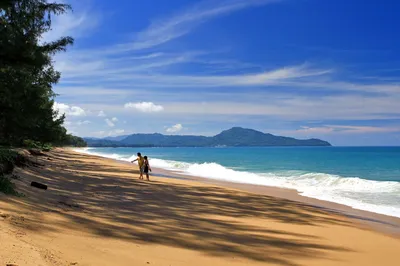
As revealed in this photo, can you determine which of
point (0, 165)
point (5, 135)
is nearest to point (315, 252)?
point (0, 165)

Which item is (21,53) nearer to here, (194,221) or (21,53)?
(21,53)

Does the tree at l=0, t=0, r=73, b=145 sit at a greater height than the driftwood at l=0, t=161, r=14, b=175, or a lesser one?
greater

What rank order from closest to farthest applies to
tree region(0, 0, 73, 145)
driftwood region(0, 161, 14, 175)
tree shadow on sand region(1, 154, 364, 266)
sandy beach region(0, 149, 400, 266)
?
1. sandy beach region(0, 149, 400, 266)
2. tree shadow on sand region(1, 154, 364, 266)
3. tree region(0, 0, 73, 145)
4. driftwood region(0, 161, 14, 175)

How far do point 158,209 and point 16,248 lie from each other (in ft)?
20.7

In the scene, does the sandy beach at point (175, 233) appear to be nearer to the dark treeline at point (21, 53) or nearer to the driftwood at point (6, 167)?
the driftwood at point (6, 167)

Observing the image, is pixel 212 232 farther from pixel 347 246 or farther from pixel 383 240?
pixel 383 240

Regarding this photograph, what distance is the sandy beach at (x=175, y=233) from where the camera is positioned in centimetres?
522

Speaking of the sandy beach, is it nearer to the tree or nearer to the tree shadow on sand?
the tree shadow on sand

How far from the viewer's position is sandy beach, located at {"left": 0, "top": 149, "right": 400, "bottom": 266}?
5216 millimetres

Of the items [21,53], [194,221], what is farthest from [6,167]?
[194,221]

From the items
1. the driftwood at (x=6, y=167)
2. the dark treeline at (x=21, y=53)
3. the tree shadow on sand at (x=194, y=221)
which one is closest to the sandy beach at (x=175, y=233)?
the tree shadow on sand at (x=194, y=221)

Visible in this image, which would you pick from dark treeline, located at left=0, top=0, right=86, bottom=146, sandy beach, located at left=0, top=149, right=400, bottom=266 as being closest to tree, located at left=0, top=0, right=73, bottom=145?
dark treeline, located at left=0, top=0, right=86, bottom=146

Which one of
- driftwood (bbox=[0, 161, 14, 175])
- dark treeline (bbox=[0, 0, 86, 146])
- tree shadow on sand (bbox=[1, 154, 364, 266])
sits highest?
dark treeline (bbox=[0, 0, 86, 146])

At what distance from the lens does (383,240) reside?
8438 mm
